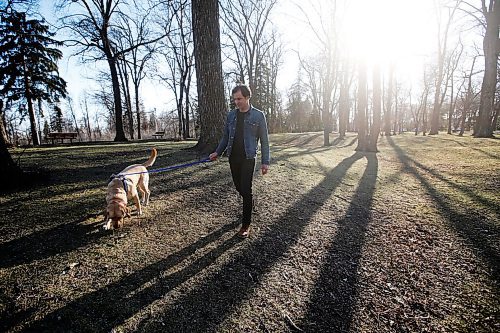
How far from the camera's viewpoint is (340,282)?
266cm

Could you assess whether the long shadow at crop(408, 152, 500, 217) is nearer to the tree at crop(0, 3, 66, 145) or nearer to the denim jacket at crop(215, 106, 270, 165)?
the denim jacket at crop(215, 106, 270, 165)

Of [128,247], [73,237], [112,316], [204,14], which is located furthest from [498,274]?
[204,14]

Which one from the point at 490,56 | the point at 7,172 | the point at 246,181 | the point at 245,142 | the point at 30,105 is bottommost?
the point at 246,181

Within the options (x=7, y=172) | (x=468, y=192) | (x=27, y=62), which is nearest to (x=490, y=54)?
(x=468, y=192)

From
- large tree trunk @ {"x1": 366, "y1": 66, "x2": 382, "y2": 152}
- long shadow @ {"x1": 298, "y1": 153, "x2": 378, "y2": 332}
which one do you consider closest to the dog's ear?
long shadow @ {"x1": 298, "y1": 153, "x2": 378, "y2": 332}

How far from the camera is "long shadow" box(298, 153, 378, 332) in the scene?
216cm

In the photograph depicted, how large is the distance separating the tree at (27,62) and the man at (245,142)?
23547 mm

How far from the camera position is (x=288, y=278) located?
2.71 m

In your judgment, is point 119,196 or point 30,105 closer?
point 119,196

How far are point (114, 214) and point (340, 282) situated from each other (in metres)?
3.08

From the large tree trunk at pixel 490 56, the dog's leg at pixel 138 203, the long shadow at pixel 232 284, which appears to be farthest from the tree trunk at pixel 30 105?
the large tree trunk at pixel 490 56

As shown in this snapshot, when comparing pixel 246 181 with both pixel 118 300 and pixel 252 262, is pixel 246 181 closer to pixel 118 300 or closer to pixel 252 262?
pixel 252 262

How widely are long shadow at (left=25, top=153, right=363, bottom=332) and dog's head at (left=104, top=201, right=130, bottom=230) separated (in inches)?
42.3

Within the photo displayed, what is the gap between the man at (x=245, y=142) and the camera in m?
3.44
